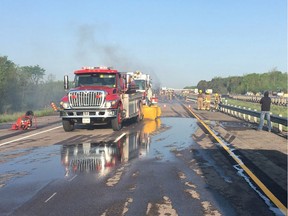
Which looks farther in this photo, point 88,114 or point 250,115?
point 250,115

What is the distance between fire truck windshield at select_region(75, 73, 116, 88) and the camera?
17.1 meters

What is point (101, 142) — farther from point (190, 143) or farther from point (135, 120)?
point (135, 120)

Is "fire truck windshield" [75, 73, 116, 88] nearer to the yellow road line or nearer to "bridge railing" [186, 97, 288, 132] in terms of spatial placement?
the yellow road line

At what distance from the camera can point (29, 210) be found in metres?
5.45

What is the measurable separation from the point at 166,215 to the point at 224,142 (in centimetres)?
815

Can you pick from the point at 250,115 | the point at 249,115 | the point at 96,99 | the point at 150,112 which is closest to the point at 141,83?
the point at 150,112

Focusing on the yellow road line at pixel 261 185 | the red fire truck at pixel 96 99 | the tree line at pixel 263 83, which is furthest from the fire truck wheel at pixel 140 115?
the tree line at pixel 263 83

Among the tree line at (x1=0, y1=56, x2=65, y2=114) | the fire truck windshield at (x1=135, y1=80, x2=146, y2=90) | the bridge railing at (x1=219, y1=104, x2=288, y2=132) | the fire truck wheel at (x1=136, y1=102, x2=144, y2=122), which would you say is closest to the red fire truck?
the fire truck wheel at (x1=136, y1=102, x2=144, y2=122)

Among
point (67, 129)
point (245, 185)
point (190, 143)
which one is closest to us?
point (245, 185)

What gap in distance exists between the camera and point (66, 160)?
31.2 feet

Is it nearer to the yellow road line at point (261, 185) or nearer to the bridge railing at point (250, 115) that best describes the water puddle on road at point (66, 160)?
the yellow road line at point (261, 185)

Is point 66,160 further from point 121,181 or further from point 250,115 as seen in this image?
point 250,115

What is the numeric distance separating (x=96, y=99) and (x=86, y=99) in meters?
0.44

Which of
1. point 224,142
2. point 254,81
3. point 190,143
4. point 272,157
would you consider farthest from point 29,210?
point 254,81
